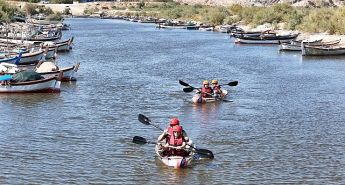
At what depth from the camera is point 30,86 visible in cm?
3981

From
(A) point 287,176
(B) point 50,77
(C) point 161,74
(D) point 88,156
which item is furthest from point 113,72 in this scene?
(A) point 287,176

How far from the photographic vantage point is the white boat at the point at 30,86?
39375 millimetres

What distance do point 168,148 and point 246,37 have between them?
61.4m

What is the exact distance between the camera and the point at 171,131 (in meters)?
23.8

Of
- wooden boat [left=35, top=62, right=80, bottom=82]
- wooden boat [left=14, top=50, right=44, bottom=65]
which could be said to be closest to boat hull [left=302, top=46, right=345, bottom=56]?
wooden boat [left=14, top=50, right=44, bottom=65]

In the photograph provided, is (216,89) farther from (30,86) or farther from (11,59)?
(11,59)

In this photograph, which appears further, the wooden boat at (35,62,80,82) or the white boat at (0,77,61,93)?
the wooden boat at (35,62,80,82)

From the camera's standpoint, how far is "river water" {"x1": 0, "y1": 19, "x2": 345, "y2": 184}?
23562 millimetres

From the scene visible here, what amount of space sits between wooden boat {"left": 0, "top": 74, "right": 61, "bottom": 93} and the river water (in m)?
0.58

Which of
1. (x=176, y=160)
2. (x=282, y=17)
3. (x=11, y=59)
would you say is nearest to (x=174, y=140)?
(x=176, y=160)

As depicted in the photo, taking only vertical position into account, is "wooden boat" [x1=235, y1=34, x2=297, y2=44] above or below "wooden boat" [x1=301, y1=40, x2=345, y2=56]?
below

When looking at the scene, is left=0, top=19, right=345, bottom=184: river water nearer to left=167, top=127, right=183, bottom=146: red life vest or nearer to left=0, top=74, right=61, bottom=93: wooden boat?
left=0, top=74, right=61, bottom=93: wooden boat

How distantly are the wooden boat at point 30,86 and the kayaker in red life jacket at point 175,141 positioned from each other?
17.6 m

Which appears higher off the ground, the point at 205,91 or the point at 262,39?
the point at 205,91
